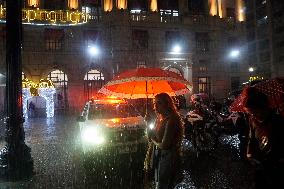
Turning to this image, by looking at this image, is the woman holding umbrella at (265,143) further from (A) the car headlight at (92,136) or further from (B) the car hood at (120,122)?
(A) the car headlight at (92,136)

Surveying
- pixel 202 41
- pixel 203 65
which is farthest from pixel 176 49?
pixel 203 65

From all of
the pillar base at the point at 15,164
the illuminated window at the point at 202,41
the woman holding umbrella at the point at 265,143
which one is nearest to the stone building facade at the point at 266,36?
Result: the illuminated window at the point at 202,41

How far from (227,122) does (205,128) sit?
0.79 metres

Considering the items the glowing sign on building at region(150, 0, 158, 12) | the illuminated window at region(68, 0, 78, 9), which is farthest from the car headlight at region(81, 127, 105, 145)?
the glowing sign on building at region(150, 0, 158, 12)

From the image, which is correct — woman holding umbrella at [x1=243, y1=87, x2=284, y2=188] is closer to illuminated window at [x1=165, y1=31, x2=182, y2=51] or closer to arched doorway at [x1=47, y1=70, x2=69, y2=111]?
arched doorway at [x1=47, y1=70, x2=69, y2=111]

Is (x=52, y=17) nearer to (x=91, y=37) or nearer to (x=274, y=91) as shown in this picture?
(x=91, y=37)

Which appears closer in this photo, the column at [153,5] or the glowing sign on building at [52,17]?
the glowing sign on building at [52,17]

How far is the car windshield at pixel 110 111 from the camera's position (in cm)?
1072

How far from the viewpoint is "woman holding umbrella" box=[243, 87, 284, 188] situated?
11.8 ft

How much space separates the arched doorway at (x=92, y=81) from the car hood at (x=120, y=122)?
22.0 meters

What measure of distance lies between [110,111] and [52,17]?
2137 cm

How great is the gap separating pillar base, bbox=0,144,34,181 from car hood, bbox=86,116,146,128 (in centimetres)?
232

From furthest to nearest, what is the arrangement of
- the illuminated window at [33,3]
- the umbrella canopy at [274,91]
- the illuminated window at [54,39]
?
the illuminated window at [54,39], the illuminated window at [33,3], the umbrella canopy at [274,91]

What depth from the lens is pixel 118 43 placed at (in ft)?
106
